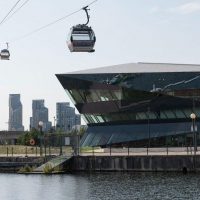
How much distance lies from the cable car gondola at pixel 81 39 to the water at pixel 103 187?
1326 cm

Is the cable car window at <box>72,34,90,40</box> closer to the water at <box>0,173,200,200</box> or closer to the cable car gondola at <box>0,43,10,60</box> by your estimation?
the cable car gondola at <box>0,43,10,60</box>

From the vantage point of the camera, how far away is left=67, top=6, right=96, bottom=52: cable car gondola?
97.2 ft

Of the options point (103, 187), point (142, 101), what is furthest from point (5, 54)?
point (142, 101)

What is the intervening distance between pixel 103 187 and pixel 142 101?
152 ft

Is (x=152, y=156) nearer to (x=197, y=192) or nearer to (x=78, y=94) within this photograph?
(x=197, y=192)

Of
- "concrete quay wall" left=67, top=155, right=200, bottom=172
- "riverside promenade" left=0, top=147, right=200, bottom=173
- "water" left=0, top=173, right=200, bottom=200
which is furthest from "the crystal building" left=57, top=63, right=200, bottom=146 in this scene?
"water" left=0, top=173, right=200, bottom=200

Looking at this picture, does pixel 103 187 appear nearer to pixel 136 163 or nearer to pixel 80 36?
pixel 136 163

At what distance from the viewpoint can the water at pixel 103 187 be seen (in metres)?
41.4

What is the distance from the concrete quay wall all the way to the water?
109 inches

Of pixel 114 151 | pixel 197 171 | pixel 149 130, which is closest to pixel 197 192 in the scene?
pixel 197 171

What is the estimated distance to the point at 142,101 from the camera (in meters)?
92.3

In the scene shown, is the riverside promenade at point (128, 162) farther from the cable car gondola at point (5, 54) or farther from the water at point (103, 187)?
the cable car gondola at point (5, 54)

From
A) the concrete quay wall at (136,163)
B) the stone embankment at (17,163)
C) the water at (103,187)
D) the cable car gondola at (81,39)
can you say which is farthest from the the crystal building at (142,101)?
the cable car gondola at (81,39)

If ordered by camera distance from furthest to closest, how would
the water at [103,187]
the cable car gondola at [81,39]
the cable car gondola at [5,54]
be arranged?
the water at [103,187]
the cable car gondola at [5,54]
the cable car gondola at [81,39]
